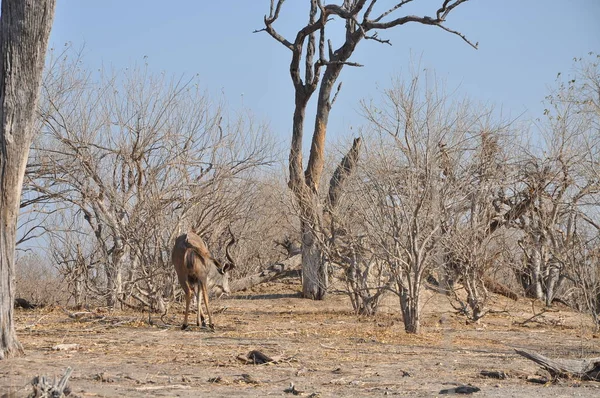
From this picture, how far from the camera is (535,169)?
22.4 metres

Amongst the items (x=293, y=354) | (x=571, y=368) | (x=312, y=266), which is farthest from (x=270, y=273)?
(x=571, y=368)

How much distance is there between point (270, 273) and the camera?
900 inches

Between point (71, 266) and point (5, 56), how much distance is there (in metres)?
10.7

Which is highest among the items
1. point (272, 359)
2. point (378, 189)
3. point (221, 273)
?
point (378, 189)

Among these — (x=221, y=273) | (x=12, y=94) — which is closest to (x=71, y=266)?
(x=221, y=273)

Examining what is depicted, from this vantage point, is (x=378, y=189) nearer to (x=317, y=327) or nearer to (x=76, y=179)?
(x=317, y=327)

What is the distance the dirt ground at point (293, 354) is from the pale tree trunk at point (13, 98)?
0.97 meters

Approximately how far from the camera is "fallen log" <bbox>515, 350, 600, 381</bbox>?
888cm

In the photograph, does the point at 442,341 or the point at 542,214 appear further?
the point at 542,214

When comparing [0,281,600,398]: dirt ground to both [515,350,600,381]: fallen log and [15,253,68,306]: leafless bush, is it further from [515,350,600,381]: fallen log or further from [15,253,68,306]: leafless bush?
[15,253,68,306]: leafless bush

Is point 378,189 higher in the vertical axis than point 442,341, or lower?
higher

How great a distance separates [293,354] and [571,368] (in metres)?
3.39

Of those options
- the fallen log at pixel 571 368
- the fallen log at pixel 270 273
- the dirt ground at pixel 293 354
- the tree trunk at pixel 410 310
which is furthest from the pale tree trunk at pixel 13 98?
the fallen log at pixel 270 273

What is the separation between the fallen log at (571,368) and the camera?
888cm
